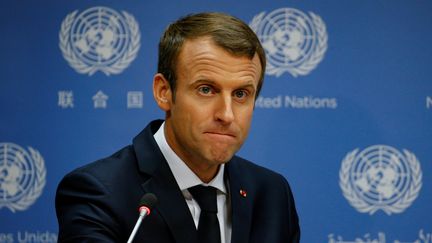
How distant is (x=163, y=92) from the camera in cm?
248

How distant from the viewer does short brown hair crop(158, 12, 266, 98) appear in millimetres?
2336

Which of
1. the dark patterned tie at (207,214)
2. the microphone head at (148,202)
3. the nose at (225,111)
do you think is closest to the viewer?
the microphone head at (148,202)

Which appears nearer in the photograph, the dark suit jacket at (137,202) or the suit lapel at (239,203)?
the dark suit jacket at (137,202)

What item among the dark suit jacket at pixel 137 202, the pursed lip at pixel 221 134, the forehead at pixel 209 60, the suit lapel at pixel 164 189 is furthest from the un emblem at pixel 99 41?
the pursed lip at pixel 221 134

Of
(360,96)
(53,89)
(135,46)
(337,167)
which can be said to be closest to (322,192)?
(337,167)

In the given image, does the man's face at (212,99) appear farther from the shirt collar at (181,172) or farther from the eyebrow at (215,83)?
the shirt collar at (181,172)

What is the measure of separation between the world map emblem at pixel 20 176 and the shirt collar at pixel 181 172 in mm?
1390

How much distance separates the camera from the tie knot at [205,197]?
2.42 m

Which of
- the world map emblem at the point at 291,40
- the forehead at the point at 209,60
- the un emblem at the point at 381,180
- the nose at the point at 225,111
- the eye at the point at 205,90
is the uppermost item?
the world map emblem at the point at 291,40

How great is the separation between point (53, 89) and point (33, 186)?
53 centimetres

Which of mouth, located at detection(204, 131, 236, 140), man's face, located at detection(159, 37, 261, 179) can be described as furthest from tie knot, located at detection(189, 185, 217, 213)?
mouth, located at detection(204, 131, 236, 140)

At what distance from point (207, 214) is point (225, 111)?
40 centimetres

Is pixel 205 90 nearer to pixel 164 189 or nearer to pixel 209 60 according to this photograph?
pixel 209 60

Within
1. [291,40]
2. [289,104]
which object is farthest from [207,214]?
[291,40]
